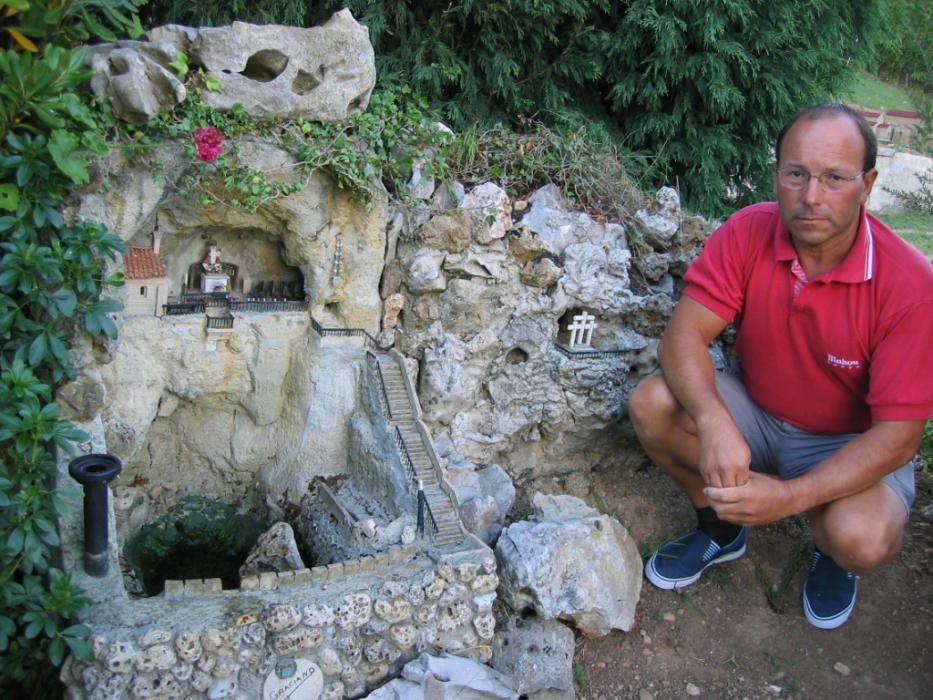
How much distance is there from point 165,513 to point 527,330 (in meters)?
3.30

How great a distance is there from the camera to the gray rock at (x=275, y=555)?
5.80 metres

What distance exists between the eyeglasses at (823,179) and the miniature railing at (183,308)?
426 cm

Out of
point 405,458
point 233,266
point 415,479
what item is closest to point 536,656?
point 415,479

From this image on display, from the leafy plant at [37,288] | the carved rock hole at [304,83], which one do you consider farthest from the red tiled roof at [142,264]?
the carved rock hole at [304,83]

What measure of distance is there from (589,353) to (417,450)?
165 cm

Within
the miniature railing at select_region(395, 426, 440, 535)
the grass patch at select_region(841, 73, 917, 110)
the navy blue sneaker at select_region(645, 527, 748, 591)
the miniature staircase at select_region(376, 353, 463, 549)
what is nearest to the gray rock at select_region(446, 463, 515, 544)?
the miniature staircase at select_region(376, 353, 463, 549)

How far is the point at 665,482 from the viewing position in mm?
6527

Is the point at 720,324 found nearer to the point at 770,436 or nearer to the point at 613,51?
Result: the point at 770,436

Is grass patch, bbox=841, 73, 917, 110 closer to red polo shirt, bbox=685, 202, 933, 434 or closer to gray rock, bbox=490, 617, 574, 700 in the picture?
red polo shirt, bbox=685, 202, 933, 434

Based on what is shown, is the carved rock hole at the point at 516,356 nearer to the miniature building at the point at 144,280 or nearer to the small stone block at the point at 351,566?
the small stone block at the point at 351,566

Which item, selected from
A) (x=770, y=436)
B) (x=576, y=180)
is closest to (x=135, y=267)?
(x=576, y=180)

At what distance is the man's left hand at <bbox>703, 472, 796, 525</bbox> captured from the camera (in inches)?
158

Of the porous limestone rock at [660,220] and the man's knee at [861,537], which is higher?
the porous limestone rock at [660,220]

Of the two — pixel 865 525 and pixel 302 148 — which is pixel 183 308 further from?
pixel 865 525
